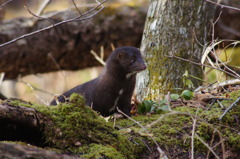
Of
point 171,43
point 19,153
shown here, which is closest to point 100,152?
point 19,153

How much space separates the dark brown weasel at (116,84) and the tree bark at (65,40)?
10.5 feet

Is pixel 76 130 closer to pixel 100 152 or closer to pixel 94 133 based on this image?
pixel 94 133

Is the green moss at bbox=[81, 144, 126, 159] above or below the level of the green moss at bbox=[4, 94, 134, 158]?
below

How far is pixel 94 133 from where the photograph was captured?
3746mm

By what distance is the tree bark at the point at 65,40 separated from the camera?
934 cm

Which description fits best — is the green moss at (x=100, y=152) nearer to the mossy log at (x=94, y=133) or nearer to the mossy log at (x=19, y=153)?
the mossy log at (x=94, y=133)

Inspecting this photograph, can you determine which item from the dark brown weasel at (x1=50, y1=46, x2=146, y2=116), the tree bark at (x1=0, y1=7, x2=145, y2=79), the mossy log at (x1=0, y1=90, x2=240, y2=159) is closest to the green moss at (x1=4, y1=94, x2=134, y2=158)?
the mossy log at (x1=0, y1=90, x2=240, y2=159)

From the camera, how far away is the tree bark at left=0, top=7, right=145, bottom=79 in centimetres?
934

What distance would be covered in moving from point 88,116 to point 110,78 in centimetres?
234

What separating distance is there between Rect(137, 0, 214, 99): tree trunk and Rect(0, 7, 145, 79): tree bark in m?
3.54

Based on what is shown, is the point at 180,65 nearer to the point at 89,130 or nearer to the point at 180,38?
the point at 180,38

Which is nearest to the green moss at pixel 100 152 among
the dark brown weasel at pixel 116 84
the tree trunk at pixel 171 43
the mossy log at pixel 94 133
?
the mossy log at pixel 94 133

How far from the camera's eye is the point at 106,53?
1050 cm

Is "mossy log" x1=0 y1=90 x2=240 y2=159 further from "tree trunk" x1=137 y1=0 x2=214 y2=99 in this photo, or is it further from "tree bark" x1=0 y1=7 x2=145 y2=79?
"tree bark" x1=0 y1=7 x2=145 y2=79
